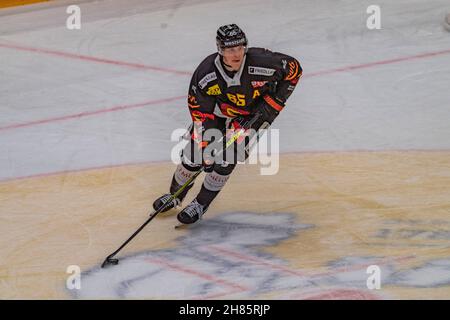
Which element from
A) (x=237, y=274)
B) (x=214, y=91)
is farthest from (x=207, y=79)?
(x=237, y=274)

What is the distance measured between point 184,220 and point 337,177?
1213mm

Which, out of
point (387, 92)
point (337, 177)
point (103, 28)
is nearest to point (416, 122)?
point (387, 92)

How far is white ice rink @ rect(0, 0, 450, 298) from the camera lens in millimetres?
7008

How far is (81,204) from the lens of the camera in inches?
246

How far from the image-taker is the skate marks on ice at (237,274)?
16.5 ft

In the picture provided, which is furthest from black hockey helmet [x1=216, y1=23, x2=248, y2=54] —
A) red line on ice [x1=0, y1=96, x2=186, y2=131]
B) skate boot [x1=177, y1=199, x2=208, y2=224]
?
red line on ice [x1=0, y1=96, x2=186, y2=131]

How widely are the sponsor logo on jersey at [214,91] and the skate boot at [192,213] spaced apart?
704 millimetres

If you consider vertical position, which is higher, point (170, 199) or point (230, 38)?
point (230, 38)

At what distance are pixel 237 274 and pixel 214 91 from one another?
43.4 inches

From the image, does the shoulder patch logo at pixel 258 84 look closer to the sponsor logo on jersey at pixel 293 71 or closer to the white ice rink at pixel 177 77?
the sponsor logo on jersey at pixel 293 71

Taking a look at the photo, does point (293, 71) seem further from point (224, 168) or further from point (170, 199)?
point (170, 199)

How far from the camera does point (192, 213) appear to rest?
5.78 metres

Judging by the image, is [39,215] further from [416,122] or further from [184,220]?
[416,122]

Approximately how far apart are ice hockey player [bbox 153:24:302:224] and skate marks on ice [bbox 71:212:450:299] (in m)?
0.35
